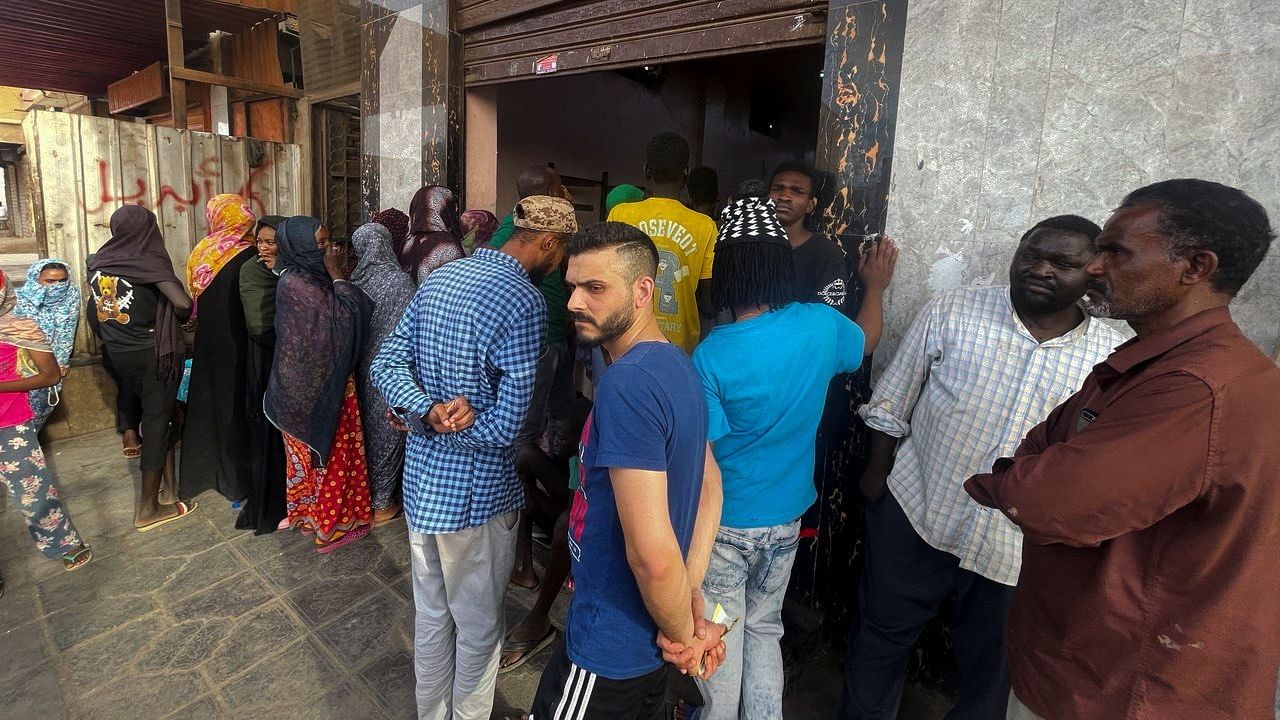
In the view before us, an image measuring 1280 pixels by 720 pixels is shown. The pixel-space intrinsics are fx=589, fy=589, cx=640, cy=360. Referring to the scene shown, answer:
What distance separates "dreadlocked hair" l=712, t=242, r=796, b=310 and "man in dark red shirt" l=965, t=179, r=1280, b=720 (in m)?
0.77

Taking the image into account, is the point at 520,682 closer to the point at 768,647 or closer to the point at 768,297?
the point at 768,647

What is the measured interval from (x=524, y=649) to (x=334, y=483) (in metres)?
1.59

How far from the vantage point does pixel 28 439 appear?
2.95 metres

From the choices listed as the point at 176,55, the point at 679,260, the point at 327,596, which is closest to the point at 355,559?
the point at 327,596

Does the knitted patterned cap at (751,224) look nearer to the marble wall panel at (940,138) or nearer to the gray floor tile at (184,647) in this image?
the marble wall panel at (940,138)

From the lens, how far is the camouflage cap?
2.08m

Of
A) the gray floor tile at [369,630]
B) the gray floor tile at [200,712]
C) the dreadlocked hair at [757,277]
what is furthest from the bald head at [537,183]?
the gray floor tile at [200,712]

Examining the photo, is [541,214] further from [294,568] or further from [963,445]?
[294,568]

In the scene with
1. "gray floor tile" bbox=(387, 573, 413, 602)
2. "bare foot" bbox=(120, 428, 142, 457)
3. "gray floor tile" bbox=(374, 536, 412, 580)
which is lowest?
"gray floor tile" bbox=(387, 573, 413, 602)

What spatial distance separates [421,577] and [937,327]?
6.50 feet

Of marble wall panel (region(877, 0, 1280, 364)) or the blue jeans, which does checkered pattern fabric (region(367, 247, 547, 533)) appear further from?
marble wall panel (region(877, 0, 1280, 364))

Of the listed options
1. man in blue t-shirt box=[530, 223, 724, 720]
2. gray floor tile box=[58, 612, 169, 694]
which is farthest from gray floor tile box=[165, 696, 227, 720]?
man in blue t-shirt box=[530, 223, 724, 720]

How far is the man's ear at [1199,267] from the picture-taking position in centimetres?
113

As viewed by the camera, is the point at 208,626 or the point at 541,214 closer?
the point at 541,214
